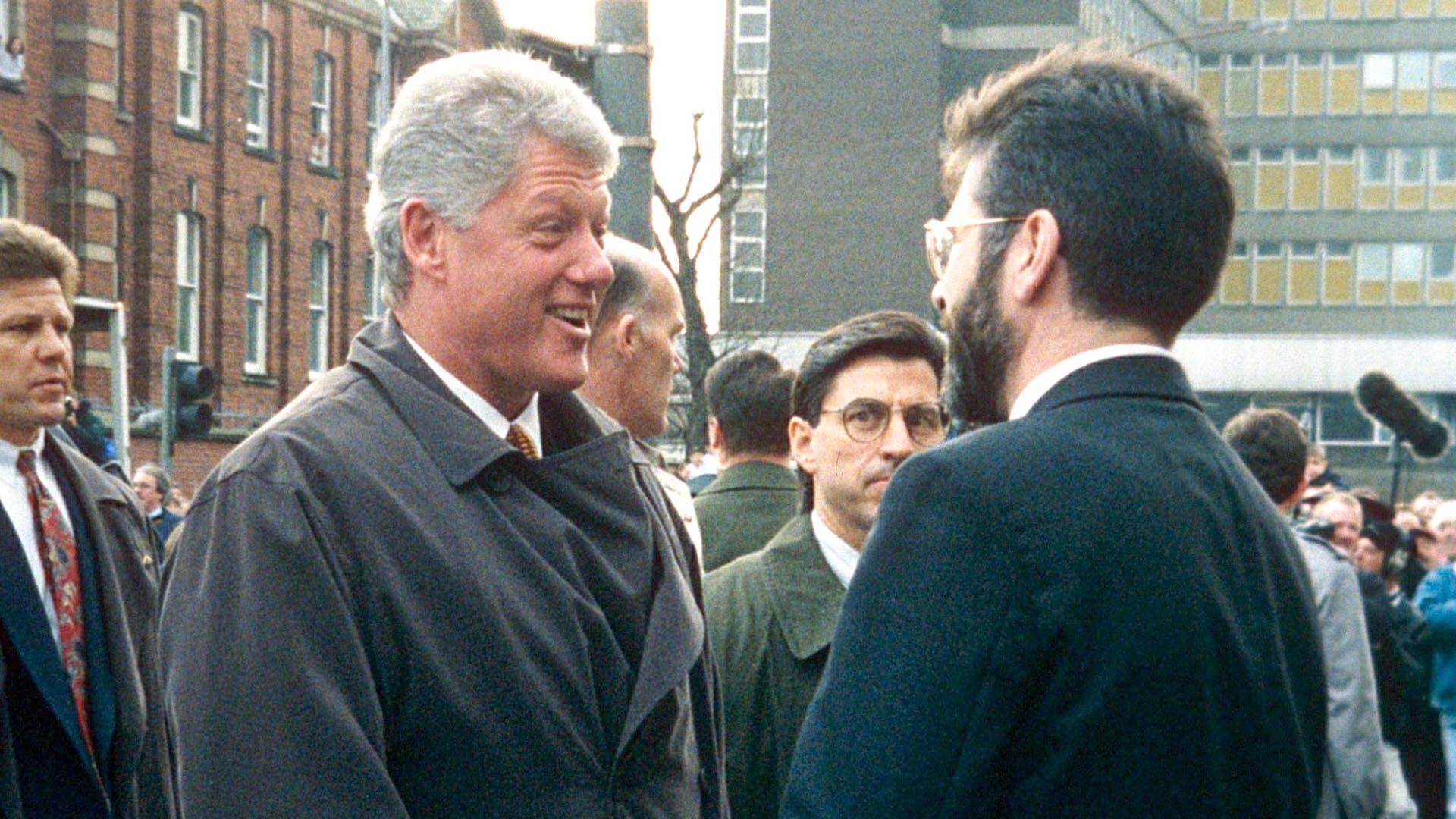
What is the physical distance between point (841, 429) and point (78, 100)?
98.1 feet

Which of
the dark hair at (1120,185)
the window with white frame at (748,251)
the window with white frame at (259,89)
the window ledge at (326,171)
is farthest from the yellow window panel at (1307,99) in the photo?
the dark hair at (1120,185)

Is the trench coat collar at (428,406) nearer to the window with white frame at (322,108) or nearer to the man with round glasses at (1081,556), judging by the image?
the man with round glasses at (1081,556)

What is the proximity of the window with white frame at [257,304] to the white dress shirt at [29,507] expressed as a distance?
1354 inches

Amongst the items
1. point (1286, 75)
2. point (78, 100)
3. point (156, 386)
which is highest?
point (1286, 75)

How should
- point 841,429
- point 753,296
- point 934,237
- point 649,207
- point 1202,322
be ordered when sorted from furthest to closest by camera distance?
1. point 1202,322
2. point 753,296
3. point 649,207
4. point 841,429
5. point 934,237

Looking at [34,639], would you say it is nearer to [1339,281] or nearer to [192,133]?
[192,133]

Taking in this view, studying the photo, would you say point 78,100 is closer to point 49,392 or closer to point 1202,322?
point 49,392

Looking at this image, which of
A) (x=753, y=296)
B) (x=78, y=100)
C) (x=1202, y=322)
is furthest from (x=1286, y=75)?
(x=78, y=100)

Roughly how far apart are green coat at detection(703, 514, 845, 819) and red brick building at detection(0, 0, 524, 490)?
28.6 meters

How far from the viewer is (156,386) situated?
35875 millimetres

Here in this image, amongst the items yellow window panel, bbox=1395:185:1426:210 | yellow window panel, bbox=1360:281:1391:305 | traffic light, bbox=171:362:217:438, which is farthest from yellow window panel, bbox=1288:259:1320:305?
traffic light, bbox=171:362:217:438

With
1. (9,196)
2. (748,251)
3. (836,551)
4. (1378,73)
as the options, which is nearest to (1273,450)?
(836,551)

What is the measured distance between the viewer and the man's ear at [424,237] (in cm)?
361

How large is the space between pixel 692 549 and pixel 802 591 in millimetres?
1096
